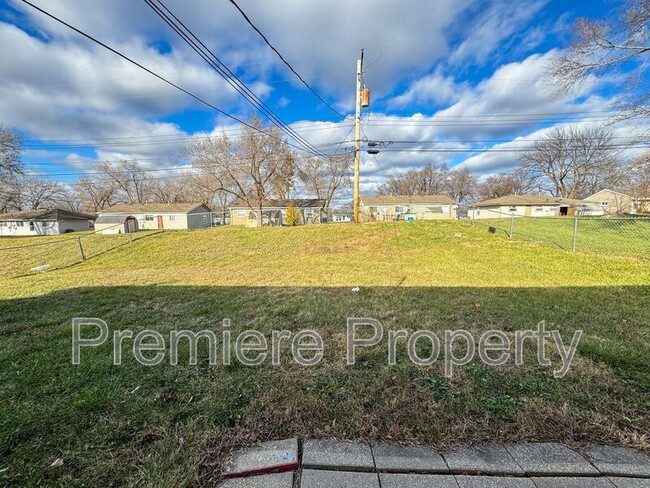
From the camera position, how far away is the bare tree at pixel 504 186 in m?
47.8

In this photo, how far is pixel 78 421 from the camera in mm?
1761

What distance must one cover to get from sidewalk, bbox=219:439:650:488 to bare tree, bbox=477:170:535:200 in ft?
181

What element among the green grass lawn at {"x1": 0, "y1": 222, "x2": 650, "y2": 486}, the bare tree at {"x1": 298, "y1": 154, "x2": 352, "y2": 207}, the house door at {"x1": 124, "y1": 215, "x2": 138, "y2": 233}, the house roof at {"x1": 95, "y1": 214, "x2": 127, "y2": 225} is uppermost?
the bare tree at {"x1": 298, "y1": 154, "x2": 352, "y2": 207}

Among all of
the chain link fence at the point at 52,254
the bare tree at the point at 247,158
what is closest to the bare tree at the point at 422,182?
the bare tree at the point at 247,158

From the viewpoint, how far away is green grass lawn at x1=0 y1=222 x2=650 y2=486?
1580 millimetres

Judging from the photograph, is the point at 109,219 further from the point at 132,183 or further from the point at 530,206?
the point at 530,206

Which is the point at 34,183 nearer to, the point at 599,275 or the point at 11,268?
the point at 11,268

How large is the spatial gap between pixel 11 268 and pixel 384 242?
13.1m

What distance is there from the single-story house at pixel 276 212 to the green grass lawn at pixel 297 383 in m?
21.9

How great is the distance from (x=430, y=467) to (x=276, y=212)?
2966 centimetres

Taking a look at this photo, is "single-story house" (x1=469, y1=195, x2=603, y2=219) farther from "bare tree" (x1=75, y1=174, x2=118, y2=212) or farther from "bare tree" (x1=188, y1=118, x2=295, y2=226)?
"bare tree" (x1=75, y1=174, x2=118, y2=212)

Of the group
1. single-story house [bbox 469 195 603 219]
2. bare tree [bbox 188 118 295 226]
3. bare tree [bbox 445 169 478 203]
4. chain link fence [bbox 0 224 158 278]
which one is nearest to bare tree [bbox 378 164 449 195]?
bare tree [bbox 445 169 478 203]

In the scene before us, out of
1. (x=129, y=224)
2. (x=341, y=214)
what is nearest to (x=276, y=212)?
(x=341, y=214)

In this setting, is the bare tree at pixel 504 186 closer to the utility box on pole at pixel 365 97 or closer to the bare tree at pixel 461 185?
the bare tree at pixel 461 185
